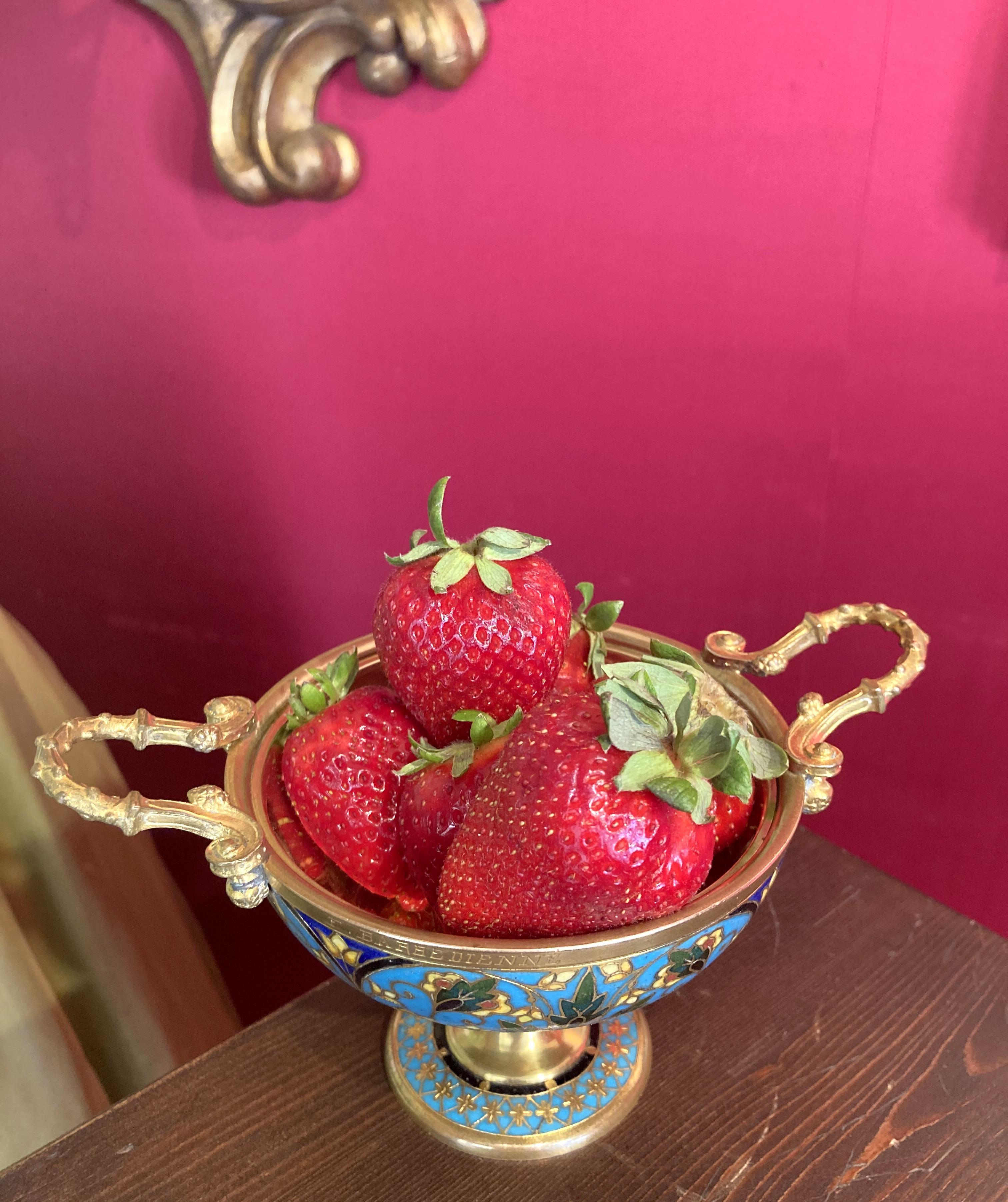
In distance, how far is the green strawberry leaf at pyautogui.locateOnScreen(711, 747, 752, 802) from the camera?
0.41 meters

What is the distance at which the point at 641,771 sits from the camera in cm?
41

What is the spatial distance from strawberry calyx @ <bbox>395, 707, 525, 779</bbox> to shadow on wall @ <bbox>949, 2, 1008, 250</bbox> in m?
0.53

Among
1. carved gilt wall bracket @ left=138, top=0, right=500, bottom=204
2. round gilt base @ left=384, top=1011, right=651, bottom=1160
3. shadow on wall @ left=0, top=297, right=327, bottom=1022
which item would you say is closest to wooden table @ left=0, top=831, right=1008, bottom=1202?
round gilt base @ left=384, top=1011, right=651, bottom=1160

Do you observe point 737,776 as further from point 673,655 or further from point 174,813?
point 174,813

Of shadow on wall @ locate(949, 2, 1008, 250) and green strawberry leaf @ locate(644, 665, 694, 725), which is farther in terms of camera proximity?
shadow on wall @ locate(949, 2, 1008, 250)

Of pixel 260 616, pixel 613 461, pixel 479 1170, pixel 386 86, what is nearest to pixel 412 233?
pixel 386 86

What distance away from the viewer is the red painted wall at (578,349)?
731 mm

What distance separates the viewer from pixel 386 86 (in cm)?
79

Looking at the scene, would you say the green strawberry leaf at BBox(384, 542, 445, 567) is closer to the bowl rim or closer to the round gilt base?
the bowl rim

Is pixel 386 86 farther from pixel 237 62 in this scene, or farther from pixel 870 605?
pixel 870 605

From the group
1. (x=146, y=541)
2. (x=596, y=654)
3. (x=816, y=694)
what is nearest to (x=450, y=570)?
(x=596, y=654)

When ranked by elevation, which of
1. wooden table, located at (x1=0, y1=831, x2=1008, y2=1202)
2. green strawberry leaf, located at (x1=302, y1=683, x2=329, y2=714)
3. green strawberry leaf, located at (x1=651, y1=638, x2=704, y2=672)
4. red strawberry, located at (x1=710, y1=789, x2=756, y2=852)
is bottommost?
wooden table, located at (x1=0, y1=831, x2=1008, y2=1202)

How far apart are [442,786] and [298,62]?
24.9 inches

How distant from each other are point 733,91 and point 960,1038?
693 millimetres
